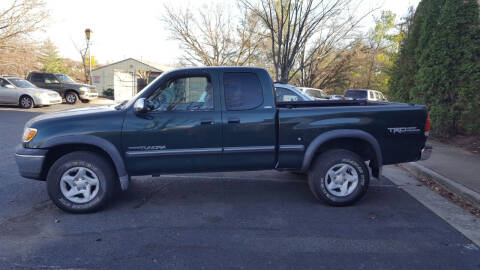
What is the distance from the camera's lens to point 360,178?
4.54m

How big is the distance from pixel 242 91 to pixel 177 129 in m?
1.05

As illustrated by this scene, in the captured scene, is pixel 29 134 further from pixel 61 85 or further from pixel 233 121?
pixel 61 85

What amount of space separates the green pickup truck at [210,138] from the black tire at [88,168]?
0.01 m

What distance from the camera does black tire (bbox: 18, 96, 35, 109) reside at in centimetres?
1683

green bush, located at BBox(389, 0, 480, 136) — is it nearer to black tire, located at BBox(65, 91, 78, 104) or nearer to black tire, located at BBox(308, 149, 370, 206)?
black tire, located at BBox(308, 149, 370, 206)

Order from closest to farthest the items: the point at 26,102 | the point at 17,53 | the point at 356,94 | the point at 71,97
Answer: the point at 26,102
the point at 356,94
the point at 71,97
the point at 17,53

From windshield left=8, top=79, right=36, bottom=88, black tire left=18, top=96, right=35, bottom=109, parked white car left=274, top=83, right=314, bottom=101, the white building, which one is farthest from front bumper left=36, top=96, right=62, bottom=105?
the white building

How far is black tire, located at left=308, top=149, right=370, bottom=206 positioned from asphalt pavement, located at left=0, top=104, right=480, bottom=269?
0.45ft

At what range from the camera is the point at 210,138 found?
4316mm

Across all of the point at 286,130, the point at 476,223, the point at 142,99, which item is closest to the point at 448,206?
the point at 476,223

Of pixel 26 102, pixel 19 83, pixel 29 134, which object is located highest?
pixel 19 83

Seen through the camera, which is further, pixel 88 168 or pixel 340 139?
pixel 340 139

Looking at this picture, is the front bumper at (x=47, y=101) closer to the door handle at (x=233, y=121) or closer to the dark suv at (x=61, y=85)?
the dark suv at (x=61, y=85)

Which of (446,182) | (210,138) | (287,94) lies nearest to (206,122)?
(210,138)
